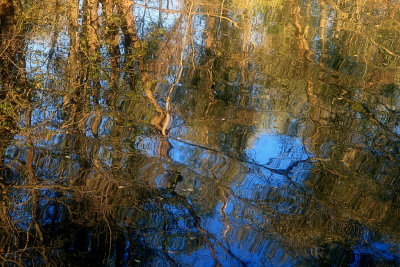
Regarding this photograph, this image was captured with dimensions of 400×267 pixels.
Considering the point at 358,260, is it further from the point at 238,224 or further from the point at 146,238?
the point at 146,238

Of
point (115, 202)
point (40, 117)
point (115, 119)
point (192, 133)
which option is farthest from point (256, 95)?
point (115, 202)

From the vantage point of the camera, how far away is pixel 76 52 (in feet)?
29.3

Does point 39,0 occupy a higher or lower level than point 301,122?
higher

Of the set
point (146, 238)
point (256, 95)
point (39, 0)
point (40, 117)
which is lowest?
point (146, 238)

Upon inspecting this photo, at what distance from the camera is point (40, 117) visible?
619 cm

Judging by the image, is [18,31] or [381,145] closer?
[381,145]

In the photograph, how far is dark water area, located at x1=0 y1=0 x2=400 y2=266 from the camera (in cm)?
410

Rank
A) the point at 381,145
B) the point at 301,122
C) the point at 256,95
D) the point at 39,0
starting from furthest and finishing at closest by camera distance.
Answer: the point at 39,0 < the point at 256,95 < the point at 301,122 < the point at 381,145

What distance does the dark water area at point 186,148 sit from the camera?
410 cm

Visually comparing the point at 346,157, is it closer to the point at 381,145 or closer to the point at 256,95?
the point at 381,145

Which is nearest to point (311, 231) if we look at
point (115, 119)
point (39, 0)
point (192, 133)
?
point (192, 133)

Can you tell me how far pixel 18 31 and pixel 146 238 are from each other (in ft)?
18.9

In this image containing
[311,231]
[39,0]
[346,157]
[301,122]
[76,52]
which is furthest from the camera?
[39,0]

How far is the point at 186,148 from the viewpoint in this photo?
582 cm
